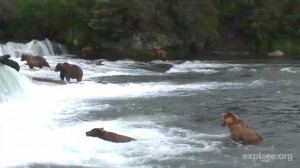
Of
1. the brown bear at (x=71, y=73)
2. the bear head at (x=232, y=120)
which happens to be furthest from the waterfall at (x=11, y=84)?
the bear head at (x=232, y=120)

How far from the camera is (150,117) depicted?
2262 centimetres

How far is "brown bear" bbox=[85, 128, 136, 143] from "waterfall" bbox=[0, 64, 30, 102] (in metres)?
8.54

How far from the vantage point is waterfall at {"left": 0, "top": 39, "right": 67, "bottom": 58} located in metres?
44.8

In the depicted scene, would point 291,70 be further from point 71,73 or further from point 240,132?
point 240,132

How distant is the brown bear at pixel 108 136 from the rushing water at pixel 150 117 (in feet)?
0.81

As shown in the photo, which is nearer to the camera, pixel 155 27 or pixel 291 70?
pixel 291 70

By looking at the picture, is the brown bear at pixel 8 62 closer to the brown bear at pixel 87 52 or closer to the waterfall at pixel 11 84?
the waterfall at pixel 11 84

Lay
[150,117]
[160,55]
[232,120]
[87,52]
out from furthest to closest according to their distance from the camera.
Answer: [160,55] < [87,52] < [150,117] < [232,120]

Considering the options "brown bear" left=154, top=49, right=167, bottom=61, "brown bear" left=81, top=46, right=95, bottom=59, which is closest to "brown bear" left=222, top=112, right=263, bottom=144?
"brown bear" left=154, top=49, right=167, bottom=61

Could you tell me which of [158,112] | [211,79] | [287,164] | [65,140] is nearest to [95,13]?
[211,79]

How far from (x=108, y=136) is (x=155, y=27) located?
33596mm

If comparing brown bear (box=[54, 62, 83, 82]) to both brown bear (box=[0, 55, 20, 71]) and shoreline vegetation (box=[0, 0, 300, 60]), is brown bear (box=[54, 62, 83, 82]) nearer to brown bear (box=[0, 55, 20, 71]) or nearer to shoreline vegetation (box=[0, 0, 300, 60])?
brown bear (box=[0, 55, 20, 71])

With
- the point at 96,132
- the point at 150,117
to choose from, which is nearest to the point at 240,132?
the point at 96,132
